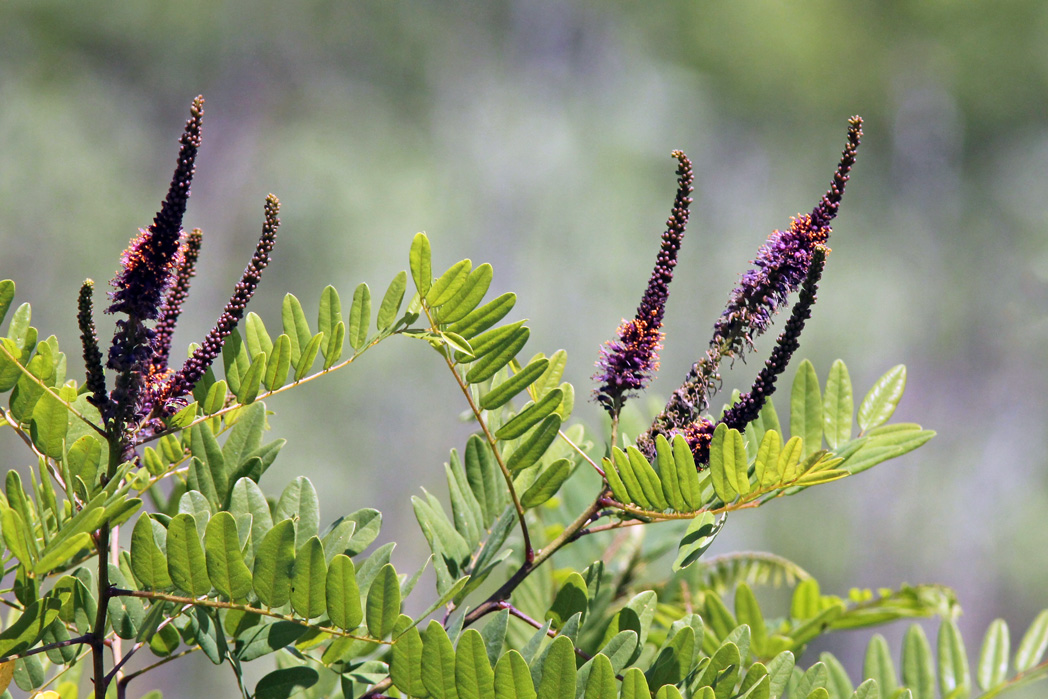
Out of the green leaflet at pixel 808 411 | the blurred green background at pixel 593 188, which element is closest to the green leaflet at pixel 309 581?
the green leaflet at pixel 808 411

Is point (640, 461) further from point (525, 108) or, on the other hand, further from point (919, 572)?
point (525, 108)

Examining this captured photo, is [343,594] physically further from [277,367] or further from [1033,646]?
[1033,646]

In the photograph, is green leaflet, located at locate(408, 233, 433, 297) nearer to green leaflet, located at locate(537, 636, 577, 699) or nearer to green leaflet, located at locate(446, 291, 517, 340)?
green leaflet, located at locate(446, 291, 517, 340)

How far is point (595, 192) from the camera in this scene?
788cm

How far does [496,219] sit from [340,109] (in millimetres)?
1761

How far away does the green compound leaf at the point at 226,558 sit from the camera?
32 centimetres

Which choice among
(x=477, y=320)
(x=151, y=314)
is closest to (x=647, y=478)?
(x=477, y=320)

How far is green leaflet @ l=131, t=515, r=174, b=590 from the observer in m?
0.32

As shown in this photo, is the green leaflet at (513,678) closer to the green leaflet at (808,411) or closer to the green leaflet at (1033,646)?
the green leaflet at (808,411)

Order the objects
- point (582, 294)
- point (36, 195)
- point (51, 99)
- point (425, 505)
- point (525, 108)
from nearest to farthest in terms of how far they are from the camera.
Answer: point (425, 505) → point (36, 195) → point (51, 99) → point (582, 294) → point (525, 108)

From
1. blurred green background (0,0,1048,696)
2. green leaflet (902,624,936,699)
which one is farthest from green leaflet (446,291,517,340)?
blurred green background (0,0,1048,696)

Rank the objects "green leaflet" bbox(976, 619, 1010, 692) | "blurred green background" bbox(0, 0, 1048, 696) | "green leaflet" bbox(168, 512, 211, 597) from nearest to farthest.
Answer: "green leaflet" bbox(168, 512, 211, 597) < "green leaflet" bbox(976, 619, 1010, 692) < "blurred green background" bbox(0, 0, 1048, 696)

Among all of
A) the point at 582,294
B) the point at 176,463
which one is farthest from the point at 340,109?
the point at 176,463

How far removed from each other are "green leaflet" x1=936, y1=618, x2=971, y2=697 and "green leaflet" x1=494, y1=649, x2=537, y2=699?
38cm
